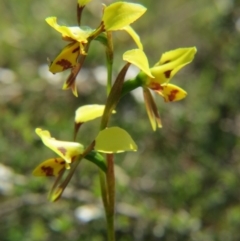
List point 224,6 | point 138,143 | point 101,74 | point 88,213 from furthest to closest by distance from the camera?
point 224,6
point 101,74
point 138,143
point 88,213

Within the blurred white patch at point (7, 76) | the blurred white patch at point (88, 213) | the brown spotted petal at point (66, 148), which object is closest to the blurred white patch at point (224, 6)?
the blurred white patch at point (7, 76)

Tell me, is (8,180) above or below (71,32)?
below

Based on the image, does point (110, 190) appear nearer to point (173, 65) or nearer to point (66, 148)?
point (66, 148)

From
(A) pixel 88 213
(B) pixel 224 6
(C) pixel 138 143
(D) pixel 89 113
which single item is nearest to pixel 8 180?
(A) pixel 88 213

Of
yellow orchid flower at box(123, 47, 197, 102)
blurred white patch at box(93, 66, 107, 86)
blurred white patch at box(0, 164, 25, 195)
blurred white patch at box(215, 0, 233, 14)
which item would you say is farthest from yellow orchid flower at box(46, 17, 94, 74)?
blurred white patch at box(215, 0, 233, 14)

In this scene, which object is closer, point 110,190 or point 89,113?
point 110,190

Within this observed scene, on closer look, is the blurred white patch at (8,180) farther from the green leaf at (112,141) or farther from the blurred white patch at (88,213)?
the green leaf at (112,141)
